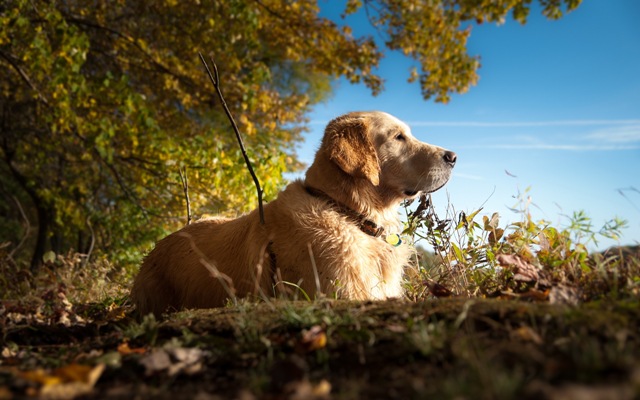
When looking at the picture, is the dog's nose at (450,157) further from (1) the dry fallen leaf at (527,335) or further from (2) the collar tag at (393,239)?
(1) the dry fallen leaf at (527,335)

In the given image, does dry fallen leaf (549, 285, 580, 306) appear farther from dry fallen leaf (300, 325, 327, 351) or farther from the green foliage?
dry fallen leaf (300, 325, 327, 351)

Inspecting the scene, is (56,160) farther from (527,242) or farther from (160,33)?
(527,242)

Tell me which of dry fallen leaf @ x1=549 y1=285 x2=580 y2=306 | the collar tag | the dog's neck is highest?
the dog's neck

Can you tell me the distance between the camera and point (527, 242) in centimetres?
349

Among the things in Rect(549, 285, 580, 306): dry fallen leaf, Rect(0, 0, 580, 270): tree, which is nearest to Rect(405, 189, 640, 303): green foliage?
Rect(549, 285, 580, 306): dry fallen leaf

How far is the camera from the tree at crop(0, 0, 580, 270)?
29.3 feet

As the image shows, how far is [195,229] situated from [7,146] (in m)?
11.9

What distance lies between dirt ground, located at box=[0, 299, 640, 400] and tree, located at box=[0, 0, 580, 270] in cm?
641

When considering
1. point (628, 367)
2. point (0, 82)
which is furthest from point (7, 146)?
point (628, 367)

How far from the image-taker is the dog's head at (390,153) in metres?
4.02

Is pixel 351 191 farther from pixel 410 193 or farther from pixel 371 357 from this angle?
pixel 371 357

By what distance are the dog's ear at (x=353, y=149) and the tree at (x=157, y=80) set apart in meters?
4.43

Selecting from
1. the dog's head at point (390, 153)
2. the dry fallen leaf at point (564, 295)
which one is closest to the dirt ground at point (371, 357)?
the dry fallen leaf at point (564, 295)

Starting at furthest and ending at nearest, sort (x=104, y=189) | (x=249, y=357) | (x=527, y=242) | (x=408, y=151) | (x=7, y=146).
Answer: (x=104, y=189)
(x=7, y=146)
(x=408, y=151)
(x=527, y=242)
(x=249, y=357)
